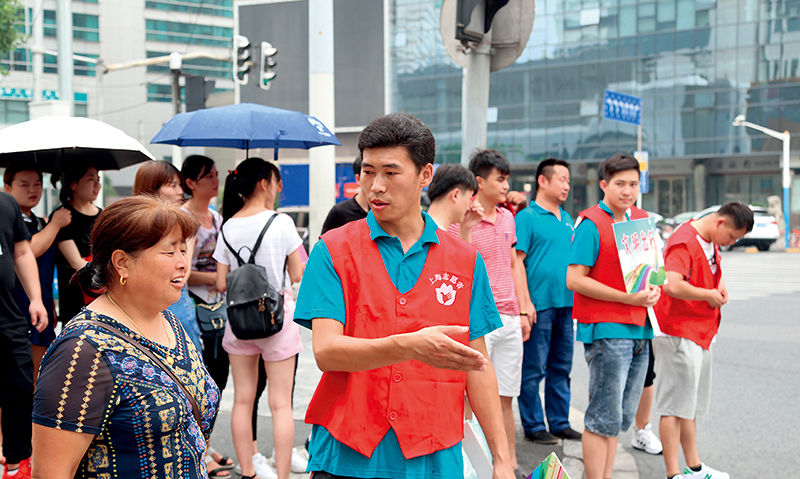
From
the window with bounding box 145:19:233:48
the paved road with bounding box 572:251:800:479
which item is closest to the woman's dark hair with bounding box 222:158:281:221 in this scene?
the paved road with bounding box 572:251:800:479

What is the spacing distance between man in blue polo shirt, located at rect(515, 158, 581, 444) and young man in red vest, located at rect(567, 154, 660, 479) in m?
1.16

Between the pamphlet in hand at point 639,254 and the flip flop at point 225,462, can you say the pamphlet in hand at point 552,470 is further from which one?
the flip flop at point 225,462

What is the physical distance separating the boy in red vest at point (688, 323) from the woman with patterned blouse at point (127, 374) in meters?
3.37

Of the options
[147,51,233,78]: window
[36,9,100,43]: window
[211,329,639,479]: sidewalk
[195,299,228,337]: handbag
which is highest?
[36,9,100,43]: window

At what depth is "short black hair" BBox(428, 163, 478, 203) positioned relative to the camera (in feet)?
15.2

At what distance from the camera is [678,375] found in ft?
16.2

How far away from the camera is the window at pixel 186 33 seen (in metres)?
62.8

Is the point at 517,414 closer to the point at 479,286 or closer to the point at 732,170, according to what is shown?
the point at 479,286

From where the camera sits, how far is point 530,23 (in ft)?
18.8

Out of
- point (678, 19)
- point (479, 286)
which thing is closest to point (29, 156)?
point (479, 286)

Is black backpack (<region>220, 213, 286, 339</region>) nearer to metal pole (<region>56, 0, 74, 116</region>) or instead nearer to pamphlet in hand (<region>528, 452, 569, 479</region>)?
pamphlet in hand (<region>528, 452, 569, 479</region>)

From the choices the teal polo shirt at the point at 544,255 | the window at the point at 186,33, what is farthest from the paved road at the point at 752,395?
the window at the point at 186,33

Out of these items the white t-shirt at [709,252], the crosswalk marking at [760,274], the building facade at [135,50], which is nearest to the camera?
the white t-shirt at [709,252]

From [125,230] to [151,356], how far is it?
0.37 meters
